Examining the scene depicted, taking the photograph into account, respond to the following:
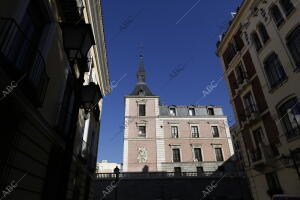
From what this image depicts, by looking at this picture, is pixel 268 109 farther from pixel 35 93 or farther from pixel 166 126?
pixel 166 126

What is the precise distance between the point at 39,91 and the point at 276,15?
14.7m

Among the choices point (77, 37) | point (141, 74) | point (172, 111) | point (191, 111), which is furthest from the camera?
point (141, 74)

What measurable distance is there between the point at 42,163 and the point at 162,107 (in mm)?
30258

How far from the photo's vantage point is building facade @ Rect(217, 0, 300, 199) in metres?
10.5

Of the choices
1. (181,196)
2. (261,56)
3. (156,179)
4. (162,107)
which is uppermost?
(162,107)

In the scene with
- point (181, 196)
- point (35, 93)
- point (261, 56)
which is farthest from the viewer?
point (181, 196)

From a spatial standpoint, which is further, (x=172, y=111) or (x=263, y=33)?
(x=172, y=111)

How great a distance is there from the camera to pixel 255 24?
14.3 metres

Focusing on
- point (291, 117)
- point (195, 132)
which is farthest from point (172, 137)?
point (291, 117)

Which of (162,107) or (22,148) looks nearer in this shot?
(22,148)

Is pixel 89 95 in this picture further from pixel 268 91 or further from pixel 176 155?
pixel 176 155

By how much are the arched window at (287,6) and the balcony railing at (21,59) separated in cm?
1349

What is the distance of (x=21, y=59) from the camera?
12.7 ft

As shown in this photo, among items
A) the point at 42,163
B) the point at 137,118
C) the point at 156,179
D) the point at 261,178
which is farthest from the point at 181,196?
the point at 42,163
